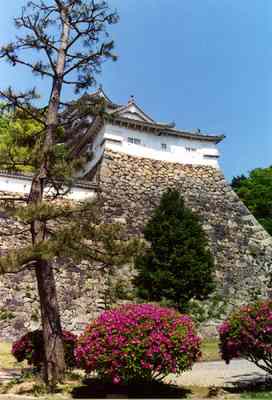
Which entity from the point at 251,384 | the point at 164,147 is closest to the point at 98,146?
the point at 164,147

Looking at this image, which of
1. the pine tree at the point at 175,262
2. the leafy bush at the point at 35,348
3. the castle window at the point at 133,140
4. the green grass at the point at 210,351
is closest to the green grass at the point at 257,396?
the leafy bush at the point at 35,348

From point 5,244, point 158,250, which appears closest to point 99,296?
point 158,250

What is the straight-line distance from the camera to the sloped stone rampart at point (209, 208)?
867 inches

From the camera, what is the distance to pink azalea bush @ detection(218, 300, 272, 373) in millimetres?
A: 7715

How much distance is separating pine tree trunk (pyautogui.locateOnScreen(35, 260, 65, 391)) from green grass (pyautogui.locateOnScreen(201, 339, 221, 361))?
21.0 ft

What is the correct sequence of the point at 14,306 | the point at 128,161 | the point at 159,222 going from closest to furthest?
the point at 14,306, the point at 159,222, the point at 128,161

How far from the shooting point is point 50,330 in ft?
29.7

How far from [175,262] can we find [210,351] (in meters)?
3.97

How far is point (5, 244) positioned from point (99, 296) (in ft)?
15.6

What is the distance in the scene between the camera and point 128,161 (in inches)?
974

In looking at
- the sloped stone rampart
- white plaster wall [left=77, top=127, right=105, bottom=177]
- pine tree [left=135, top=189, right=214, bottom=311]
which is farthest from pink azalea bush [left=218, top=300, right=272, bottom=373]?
white plaster wall [left=77, top=127, right=105, bottom=177]

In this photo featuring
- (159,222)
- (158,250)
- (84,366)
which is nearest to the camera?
(84,366)

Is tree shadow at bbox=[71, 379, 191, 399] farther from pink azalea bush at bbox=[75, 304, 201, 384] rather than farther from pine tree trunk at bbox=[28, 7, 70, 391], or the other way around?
pine tree trunk at bbox=[28, 7, 70, 391]

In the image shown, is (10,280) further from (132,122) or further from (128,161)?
(132,122)
